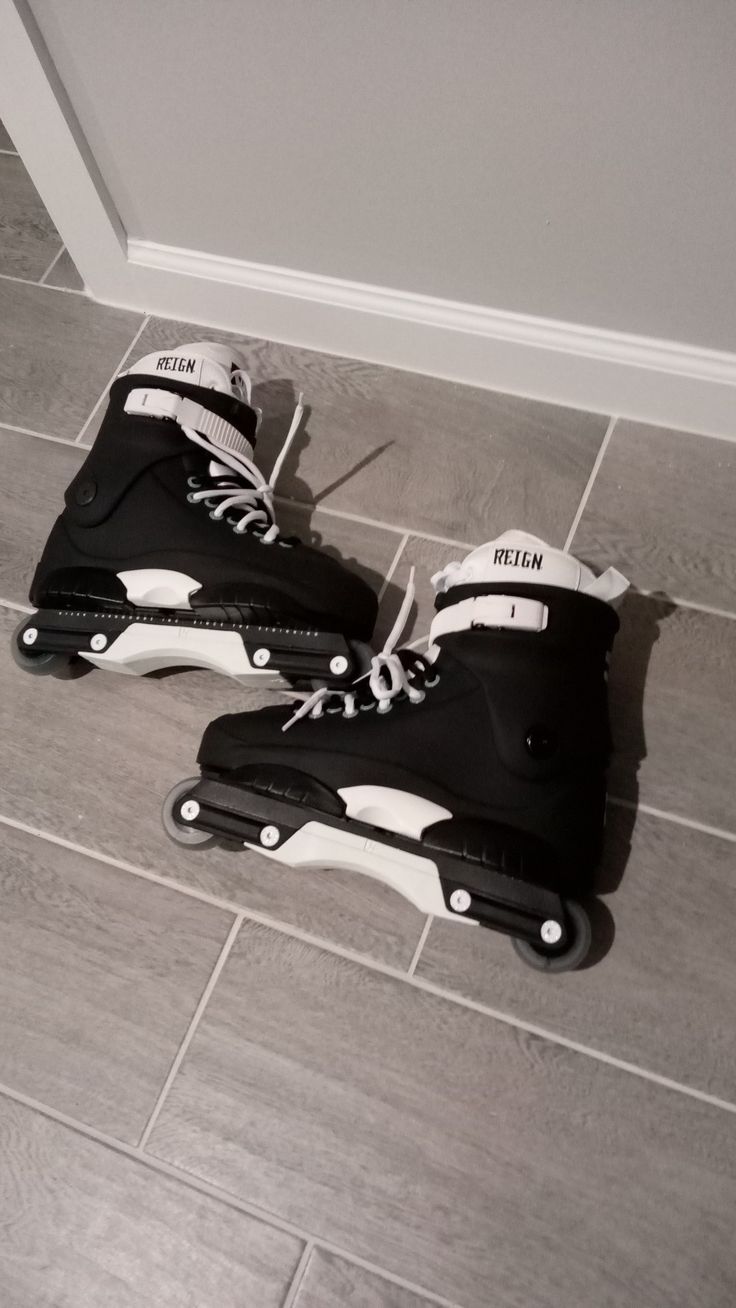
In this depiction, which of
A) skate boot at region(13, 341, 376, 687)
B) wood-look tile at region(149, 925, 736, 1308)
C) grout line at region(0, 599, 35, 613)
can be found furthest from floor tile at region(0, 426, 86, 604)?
wood-look tile at region(149, 925, 736, 1308)

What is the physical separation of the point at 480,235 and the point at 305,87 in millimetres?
193

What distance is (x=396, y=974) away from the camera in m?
0.82

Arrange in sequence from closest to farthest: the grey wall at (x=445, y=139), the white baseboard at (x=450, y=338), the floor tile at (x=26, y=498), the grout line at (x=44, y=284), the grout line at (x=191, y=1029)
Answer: the grey wall at (x=445, y=139) < the grout line at (x=191, y=1029) < the white baseboard at (x=450, y=338) < the floor tile at (x=26, y=498) < the grout line at (x=44, y=284)

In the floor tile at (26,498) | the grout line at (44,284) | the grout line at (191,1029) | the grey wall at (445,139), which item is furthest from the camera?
the grout line at (44,284)

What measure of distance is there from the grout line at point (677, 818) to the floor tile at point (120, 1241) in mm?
443

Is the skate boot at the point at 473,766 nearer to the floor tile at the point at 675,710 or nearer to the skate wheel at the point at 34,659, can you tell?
the floor tile at the point at 675,710

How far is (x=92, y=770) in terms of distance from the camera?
3.03ft

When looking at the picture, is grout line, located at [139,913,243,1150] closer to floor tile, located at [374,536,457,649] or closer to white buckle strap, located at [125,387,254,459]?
floor tile, located at [374,536,457,649]

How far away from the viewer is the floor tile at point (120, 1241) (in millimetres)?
762

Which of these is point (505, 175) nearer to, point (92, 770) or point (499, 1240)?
point (92, 770)

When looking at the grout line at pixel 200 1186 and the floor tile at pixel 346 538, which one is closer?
the grout line at pixel 200 1186

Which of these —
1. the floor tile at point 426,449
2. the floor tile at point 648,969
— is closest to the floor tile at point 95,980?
the floor tile at point 648,969

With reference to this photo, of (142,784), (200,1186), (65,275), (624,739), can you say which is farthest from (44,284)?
(200,1186)

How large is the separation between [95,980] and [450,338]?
70cm
